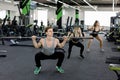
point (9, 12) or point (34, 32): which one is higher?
point (9, 12)

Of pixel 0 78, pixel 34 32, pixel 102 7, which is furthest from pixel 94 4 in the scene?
pixel 0 78

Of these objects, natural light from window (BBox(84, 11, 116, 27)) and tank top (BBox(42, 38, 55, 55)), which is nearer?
tank top (BBox(42, 38, 55, 55))

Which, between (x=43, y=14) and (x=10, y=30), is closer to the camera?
(x=10, y=30)

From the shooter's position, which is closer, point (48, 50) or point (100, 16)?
point (48, 50)

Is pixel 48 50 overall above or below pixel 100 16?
below

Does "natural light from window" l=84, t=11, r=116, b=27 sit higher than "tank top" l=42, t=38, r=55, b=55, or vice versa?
"natural light from window" l=84, t=11, r=116, b=27

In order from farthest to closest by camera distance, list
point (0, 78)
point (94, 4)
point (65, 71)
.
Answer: point (94, 4), point (65, 71), point (0, 78)

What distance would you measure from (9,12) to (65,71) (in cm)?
1806

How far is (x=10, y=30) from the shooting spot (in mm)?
14805

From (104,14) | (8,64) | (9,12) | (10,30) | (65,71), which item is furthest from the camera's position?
(104,14)

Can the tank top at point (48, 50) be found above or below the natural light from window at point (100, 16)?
below

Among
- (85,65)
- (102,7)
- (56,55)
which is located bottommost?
(85,65)

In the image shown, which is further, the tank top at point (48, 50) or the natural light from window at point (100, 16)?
the natural light from window at point (100, 16)

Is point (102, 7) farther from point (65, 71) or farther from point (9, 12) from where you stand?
point (65, 71)
